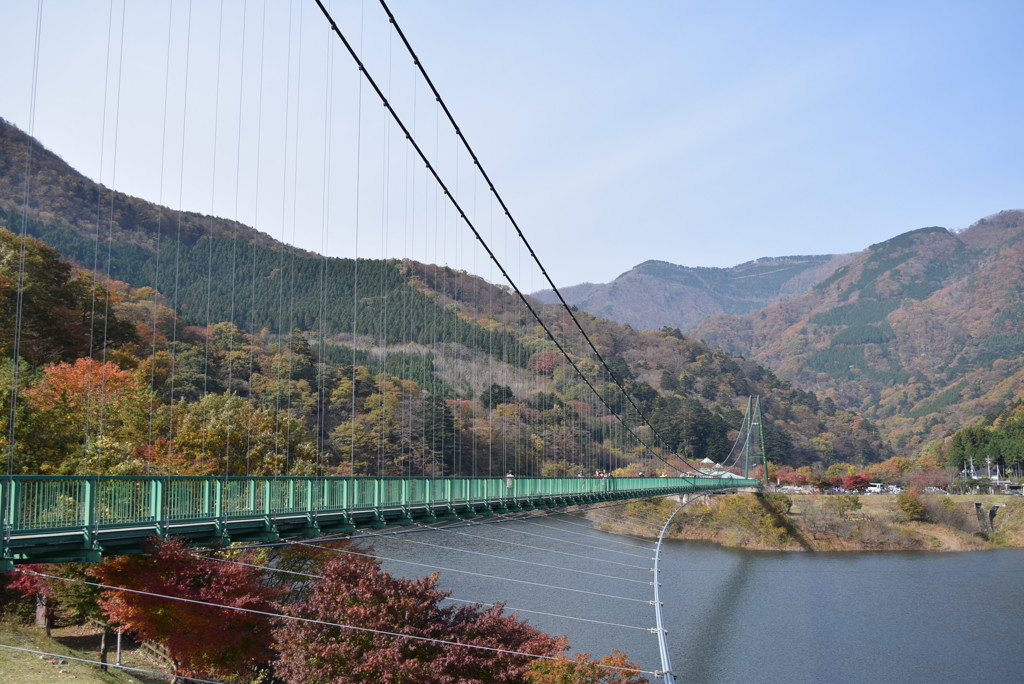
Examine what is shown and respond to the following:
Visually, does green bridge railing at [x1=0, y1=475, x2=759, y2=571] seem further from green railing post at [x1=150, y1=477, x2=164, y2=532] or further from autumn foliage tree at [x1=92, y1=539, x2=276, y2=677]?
autumn foliage tree at [x1=92, y1=539, x2=276, y2=677]

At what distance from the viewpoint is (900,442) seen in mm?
133125

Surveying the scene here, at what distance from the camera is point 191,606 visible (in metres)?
→ 16.3

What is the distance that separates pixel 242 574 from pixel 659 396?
80721mm

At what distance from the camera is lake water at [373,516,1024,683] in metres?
27.3

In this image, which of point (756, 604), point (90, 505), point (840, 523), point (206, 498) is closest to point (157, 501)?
point (206, 498)

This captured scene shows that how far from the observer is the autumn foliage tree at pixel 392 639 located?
55.2ft

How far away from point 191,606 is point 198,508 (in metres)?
4.28

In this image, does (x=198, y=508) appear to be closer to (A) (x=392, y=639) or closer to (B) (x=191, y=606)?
(B) (x=191, y=606)

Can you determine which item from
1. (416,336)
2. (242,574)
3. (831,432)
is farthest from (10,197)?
(831,432)

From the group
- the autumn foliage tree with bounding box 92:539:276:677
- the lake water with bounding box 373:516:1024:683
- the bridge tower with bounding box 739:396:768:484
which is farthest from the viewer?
the bridge tower with bounding box 739:396:768:484

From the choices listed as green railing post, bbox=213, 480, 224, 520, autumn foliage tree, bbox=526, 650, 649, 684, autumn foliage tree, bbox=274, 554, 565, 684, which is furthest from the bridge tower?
green railing post, bbox=213, 480, 224, 520

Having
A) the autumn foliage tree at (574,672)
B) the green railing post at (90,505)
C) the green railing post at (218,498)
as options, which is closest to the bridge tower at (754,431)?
the autumn foliage tree at (574,672)

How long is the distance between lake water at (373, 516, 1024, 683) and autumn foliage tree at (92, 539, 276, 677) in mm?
9529

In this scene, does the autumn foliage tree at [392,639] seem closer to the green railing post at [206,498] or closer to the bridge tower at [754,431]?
the green railing post at [206,498]
